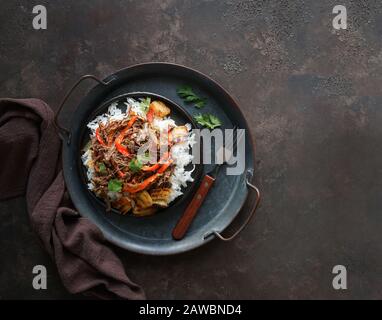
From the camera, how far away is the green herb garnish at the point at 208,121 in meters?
3.36

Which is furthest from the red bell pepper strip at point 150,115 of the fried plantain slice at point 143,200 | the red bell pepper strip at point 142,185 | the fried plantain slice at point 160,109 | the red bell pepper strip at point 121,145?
the fried plantain slice at point 143,200

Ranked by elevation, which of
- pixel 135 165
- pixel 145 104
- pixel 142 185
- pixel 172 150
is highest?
pixel 145 104

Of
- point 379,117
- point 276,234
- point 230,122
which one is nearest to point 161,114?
point 230,122

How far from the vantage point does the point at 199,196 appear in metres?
3.34

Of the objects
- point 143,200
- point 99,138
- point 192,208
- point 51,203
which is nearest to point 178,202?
point 192,208

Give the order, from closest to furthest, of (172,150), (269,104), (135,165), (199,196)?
(135,165)
(172,150)
(199,196)
(269,104)

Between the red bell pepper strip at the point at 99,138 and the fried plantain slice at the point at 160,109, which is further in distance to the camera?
the fried plantain slice at the point at 160,109

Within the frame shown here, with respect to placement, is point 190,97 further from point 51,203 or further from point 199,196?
point 51,203

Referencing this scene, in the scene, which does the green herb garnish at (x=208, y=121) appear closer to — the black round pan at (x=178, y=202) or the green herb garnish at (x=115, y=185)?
the black round pan at (x=178, y=202)

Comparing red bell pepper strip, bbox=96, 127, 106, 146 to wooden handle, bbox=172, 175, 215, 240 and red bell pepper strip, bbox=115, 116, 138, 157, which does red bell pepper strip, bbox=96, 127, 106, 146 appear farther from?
wooden handle, bbox=172, 175, 215, 240

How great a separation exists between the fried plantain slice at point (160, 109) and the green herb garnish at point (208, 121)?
0.21 meters

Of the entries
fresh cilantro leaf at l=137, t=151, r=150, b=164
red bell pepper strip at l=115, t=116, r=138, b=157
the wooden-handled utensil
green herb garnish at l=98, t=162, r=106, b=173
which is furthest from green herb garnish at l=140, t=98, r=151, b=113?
the wooden-handled utensil

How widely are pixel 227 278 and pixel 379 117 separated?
1.59 m

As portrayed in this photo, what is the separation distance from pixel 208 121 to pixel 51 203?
3.91 feet
